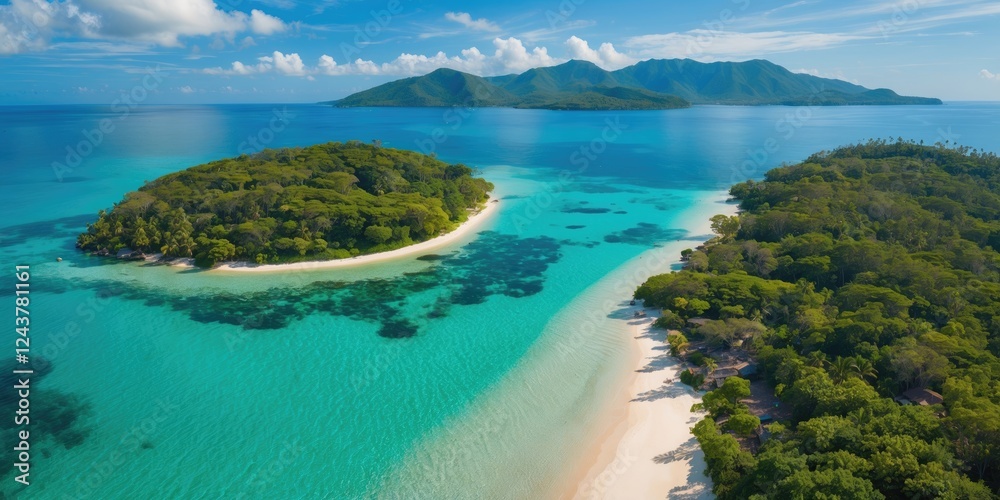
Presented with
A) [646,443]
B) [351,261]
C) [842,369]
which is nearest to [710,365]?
[842,369]

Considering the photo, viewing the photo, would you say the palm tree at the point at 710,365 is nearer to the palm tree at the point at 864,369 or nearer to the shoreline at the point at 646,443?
the shoreline at the point at 646,443

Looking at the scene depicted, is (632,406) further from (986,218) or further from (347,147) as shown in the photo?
(347,147)

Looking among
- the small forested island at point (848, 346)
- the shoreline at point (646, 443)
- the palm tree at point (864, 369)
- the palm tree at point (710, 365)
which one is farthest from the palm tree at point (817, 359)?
the shoreline at point (646, 443)

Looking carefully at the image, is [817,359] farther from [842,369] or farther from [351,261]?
[351,261]

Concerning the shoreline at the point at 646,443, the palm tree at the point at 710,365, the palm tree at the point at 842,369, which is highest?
the palm tree at the point at 842,369

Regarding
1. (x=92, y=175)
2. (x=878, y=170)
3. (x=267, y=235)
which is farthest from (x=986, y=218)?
(x=92, y=175)

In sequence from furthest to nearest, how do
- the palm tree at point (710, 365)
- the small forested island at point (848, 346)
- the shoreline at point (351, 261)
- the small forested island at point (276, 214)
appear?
the small forested island at point (276, 214), the shoreline at point (351, 261), the palm tree at point (710, 365), the small forested island at point (848, 346)
